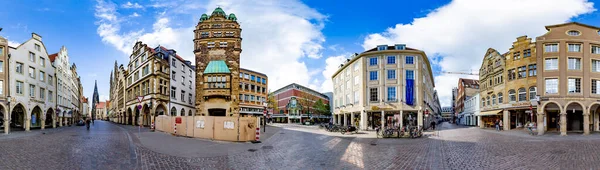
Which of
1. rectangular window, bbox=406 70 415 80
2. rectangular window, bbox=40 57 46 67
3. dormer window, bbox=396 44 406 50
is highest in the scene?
dormer window, bbox=396 44 406 50

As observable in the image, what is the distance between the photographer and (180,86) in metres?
49.2

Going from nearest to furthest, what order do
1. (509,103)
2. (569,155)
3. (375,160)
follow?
1. (375,160)
2. (569,155)
3. (509,103)

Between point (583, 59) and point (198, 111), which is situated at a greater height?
point (583, 59)

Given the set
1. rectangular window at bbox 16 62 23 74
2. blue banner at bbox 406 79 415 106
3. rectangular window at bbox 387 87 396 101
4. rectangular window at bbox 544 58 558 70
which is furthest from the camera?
rectangular window at bbox 387 87 396 101

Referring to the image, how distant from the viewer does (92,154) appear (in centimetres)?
1266

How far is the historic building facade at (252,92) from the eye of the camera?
66812 millimetres

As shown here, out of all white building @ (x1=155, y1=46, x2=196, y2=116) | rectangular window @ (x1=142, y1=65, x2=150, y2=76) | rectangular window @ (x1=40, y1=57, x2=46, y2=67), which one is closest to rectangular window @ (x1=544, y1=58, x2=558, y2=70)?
white building @ (x1=155, y1=46, x2=196, y2=116)

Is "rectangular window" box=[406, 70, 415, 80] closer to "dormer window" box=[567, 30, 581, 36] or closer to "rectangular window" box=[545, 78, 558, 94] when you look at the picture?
"rectangular window" box=[545, 78, 558, 94]

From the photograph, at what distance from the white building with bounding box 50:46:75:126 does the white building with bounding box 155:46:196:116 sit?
691 inches

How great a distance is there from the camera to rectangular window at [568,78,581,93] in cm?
3344

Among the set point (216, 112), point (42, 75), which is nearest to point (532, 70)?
point (216, 112)

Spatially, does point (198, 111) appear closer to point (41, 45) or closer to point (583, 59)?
point (41, 45)

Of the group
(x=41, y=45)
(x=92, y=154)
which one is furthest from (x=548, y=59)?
(x=41, y=45)

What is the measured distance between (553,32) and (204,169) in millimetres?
38159
